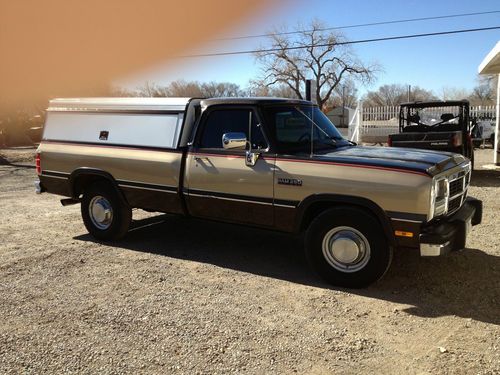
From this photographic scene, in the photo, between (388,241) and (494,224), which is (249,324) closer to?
(388,241)

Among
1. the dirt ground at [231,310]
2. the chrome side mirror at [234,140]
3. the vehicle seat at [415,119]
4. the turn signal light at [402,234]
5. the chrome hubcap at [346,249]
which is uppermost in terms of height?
the vehicle seat at [415,119]

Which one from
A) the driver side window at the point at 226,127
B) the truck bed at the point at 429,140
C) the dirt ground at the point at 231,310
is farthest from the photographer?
the truck bed at the point at 429,140

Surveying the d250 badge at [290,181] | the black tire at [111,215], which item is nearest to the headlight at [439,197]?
the d250 badge at [290,181]

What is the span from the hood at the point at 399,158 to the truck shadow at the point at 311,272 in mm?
1116

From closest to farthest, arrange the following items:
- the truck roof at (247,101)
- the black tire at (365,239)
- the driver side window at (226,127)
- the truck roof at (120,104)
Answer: the black tire at (365,239) < the driver side window at (226,127) < the truck roof at (247,101) < the truck roof at (120,104)

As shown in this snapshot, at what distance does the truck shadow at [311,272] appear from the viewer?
4.36 meters

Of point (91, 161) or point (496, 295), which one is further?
point (91, 161)

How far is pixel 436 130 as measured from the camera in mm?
12539

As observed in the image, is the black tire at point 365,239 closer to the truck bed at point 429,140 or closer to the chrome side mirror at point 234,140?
the chrome side mirror at point 234,140

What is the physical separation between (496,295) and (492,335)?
901 mm

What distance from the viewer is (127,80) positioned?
3326mm

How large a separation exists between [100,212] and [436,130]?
9.14 meters

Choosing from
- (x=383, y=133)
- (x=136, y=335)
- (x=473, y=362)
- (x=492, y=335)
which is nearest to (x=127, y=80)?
(x=136, y=335)

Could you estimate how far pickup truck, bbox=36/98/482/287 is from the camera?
4438 mm
